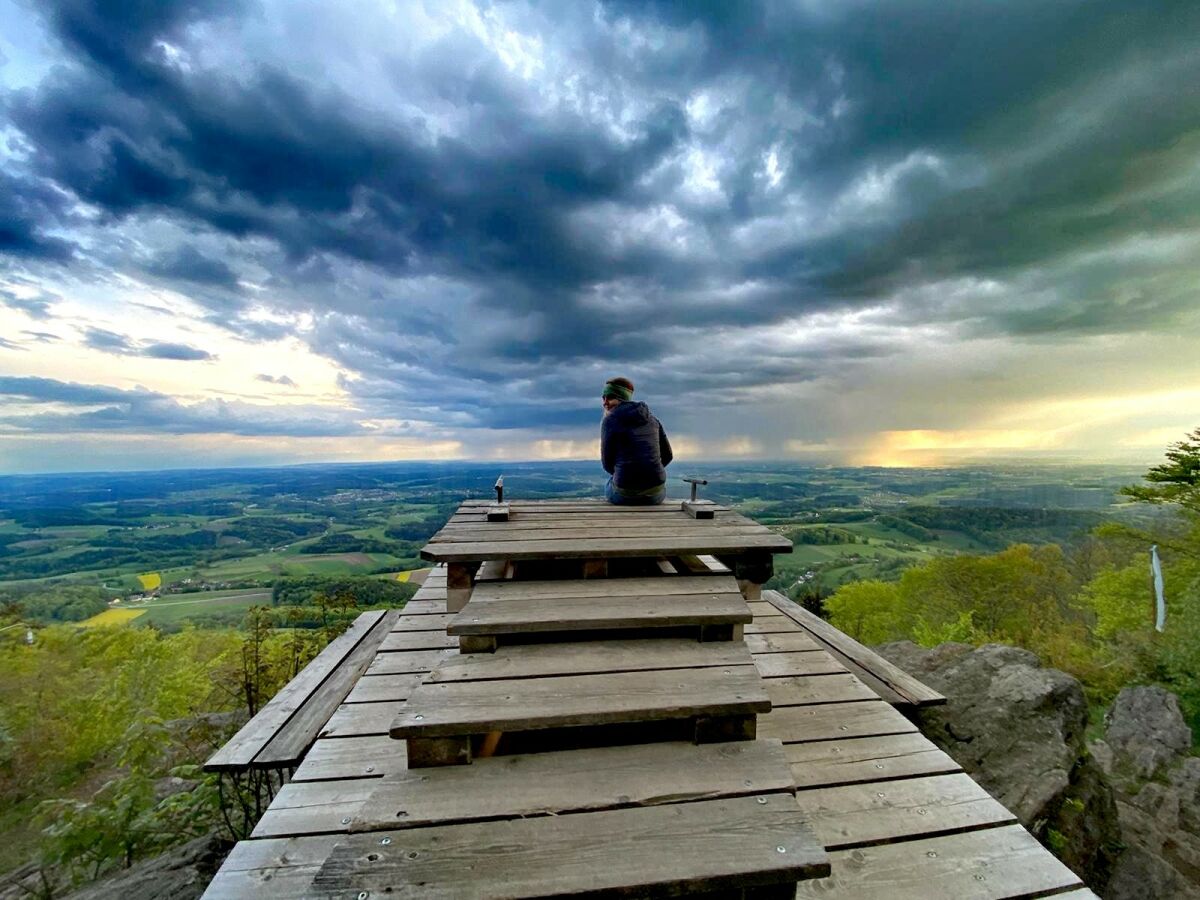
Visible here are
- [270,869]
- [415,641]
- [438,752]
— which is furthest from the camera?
[415,641]

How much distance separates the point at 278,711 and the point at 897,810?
398cm

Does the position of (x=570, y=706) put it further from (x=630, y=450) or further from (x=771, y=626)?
(x=630, y=450)

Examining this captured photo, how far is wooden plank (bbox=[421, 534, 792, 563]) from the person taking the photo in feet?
9.99

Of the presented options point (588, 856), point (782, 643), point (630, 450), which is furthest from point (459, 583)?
point (782, 643)

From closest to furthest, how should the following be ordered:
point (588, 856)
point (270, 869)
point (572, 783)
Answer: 1. point (588, 856)
2. point (270, 869)
3. point (572, 783)

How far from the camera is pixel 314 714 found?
3102 mm

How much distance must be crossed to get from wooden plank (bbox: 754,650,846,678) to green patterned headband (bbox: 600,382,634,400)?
3185mm

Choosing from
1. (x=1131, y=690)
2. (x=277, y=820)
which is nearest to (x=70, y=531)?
(x=277, y=820)

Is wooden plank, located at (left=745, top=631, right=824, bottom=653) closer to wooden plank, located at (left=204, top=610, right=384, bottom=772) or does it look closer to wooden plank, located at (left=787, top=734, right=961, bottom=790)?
wooden plank, located at (left=787, top=734, right=961, bottom=790)

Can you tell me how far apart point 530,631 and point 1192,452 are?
19775mm

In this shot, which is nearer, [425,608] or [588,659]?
[588,659]

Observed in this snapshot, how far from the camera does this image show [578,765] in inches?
Result: 78.2

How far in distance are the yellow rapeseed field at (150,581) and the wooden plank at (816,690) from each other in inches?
1919

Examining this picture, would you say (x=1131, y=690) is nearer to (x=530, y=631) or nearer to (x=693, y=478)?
(x=693, y=478)
